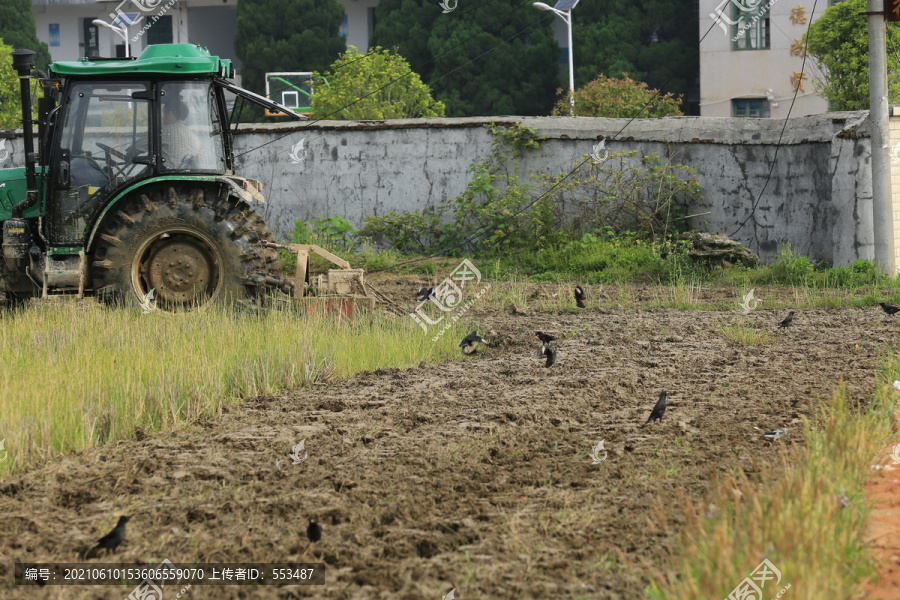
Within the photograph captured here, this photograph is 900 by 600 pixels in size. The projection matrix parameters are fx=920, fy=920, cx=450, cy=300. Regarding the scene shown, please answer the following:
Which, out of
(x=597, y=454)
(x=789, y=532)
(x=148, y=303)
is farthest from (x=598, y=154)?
(x=789, y=532)

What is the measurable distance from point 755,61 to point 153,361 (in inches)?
827

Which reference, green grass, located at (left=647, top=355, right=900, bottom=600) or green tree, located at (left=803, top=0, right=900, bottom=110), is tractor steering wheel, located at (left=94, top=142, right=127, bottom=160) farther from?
green tree, located at (left=803, top=0, right=900, bottom=110)

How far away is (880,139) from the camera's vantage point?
9758mm

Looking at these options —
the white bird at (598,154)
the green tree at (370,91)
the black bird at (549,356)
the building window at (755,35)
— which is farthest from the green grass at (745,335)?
the building window at (755,35)

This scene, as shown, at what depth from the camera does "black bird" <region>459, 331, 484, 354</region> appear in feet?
22.7

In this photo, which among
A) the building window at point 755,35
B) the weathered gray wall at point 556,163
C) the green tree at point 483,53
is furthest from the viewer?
the green tree at point 483,53

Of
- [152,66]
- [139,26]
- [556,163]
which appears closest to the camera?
[152,66]

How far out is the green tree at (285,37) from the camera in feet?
83.4

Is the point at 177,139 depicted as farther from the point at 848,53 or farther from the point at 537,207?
the point at 848,53

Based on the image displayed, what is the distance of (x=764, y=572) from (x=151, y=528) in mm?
2168

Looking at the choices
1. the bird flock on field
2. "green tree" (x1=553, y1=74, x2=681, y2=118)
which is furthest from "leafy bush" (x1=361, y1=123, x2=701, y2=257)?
"green tree" (x1=553, y1=74, x2=681, y2=118)

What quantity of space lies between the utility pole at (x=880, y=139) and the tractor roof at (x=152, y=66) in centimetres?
678

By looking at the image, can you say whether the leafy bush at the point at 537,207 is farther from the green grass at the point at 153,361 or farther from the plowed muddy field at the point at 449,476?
the plowed muddy field at the point at 449,476

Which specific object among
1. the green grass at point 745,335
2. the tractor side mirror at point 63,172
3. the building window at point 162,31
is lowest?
the green grass at point 745,335
